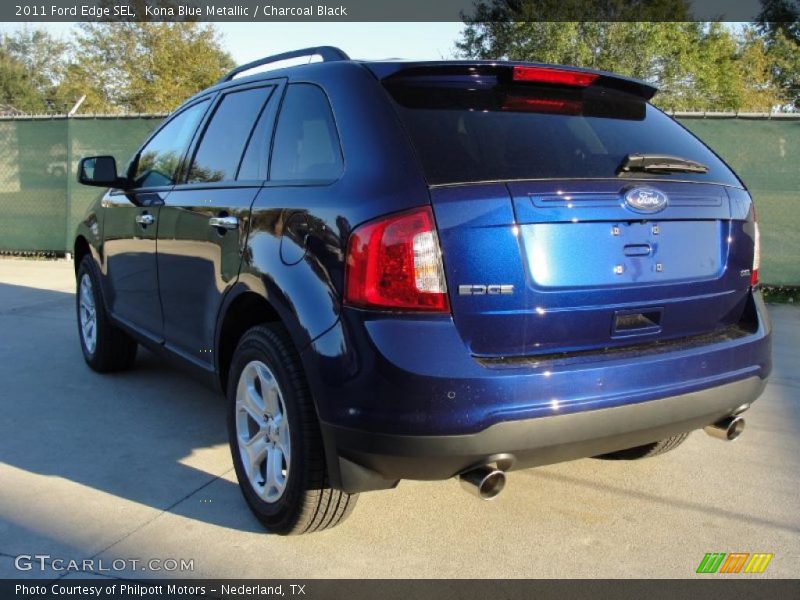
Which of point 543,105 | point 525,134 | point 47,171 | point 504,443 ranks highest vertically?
point 543,105

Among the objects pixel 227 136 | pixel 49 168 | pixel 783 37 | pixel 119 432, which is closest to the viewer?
pixel 227 136

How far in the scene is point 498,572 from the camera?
8.79ft

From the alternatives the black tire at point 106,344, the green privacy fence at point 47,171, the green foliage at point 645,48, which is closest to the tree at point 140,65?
the green foliage at point 645,48

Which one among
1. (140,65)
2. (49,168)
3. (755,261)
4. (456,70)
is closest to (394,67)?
(456,70)

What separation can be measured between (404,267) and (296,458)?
831 mm

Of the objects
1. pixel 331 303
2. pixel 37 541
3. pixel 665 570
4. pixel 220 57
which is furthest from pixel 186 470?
pixel 220 57

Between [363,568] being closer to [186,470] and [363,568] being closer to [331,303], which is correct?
[331,303]

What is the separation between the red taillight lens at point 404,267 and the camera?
7.52 ft

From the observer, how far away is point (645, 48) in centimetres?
2777

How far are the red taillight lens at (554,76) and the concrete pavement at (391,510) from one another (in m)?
1.73

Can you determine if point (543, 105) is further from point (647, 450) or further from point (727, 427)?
point (647, 450)

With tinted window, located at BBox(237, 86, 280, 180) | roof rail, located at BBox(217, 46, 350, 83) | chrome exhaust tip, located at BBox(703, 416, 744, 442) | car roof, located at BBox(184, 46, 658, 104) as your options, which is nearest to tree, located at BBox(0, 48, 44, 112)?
roof rail, located at BBox(217, 46, 350, 83)

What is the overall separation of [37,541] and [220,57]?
30.6 meters

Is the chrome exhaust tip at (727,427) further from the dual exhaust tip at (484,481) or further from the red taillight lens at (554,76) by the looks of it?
the red taillight lens at (554,76)
